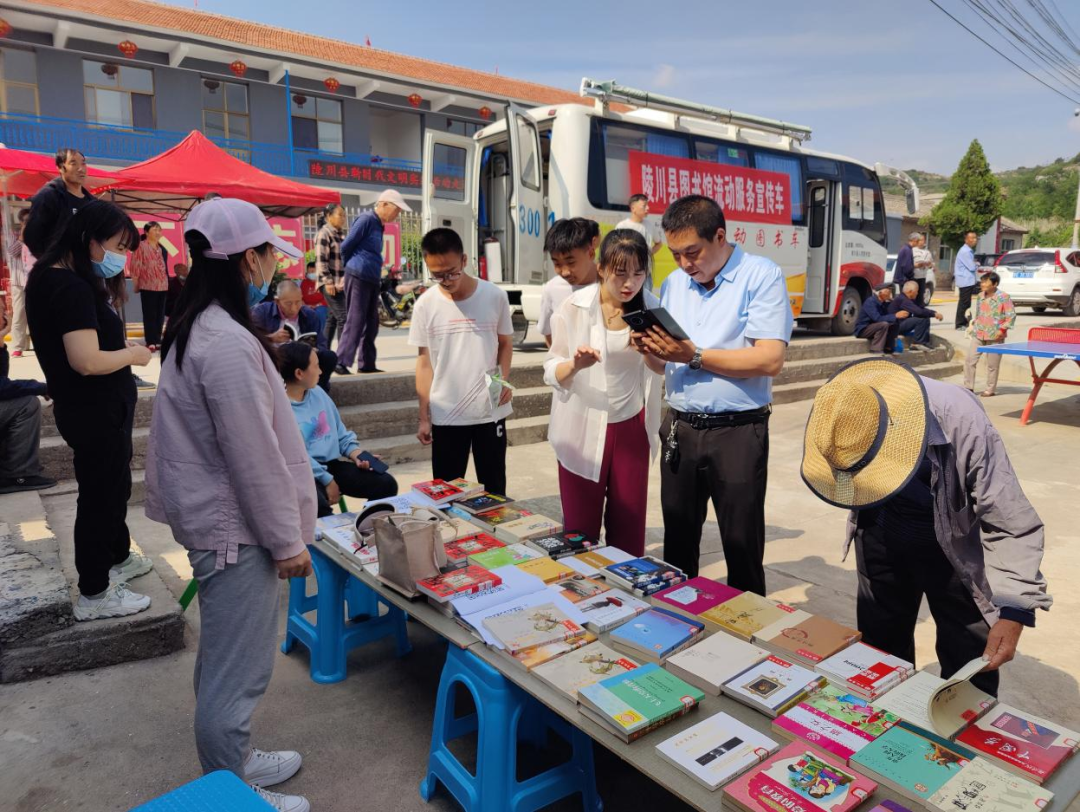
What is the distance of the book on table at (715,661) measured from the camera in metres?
1.74

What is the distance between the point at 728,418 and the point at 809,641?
871mm

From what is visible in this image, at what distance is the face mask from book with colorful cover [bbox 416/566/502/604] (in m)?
1.66

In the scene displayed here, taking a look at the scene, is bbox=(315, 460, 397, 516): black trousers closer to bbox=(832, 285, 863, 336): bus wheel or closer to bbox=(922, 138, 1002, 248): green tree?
bbox=(832, 285, 863, 336): bus wheel

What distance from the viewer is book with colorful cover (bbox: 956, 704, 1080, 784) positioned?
4.62ft

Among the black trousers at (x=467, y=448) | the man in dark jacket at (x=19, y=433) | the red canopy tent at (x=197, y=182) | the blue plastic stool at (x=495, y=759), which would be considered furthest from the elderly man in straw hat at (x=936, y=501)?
the red canopy tent at (x=197, y=182)

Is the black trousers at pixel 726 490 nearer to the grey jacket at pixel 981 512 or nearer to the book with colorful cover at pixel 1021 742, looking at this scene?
the grey jacket at pixel 981 512

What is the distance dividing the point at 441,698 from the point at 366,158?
59.4 ft

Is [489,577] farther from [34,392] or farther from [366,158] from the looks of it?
[366,158]

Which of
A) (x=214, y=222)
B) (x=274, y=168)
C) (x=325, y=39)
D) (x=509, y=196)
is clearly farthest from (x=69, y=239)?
(x=325, y=39)

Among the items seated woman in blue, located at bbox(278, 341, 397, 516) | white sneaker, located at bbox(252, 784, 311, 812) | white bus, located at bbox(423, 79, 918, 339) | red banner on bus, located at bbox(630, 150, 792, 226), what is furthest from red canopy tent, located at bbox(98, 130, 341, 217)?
white sneaker, located at bbox(252, 784, 311, 812)

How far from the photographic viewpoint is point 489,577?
7.39ft

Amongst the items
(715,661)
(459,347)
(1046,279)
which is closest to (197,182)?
(459,347)

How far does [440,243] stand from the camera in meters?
3.07

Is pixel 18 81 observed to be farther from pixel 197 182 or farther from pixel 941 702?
pixel 941 702
